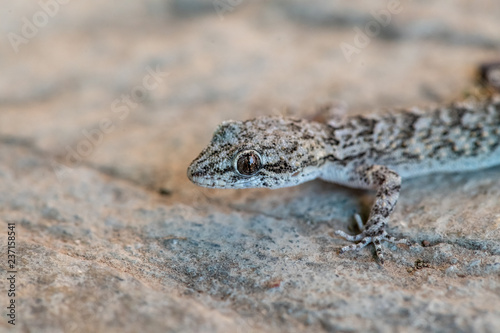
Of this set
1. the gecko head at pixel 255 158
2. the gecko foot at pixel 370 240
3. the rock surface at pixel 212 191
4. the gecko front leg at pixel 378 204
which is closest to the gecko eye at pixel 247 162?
the gecko head at pixel 255 158

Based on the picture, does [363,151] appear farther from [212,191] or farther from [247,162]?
[212,191]

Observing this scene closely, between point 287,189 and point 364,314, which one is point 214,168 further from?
point 364,314

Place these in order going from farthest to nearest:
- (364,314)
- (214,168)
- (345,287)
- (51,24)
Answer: (51,24)
(214,168)
(345,287)
(364,314)

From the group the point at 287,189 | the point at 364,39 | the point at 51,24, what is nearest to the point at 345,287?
the point at 287,189

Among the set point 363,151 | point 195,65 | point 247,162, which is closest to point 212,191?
point 247,162

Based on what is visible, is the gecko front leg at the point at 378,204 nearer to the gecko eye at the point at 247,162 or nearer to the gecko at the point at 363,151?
the gecko at the point at 363,151

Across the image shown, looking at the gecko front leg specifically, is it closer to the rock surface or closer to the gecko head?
the rock surface

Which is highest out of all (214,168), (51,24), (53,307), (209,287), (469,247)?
(51,24)

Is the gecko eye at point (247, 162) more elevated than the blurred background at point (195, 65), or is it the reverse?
the blurred background at point (195, 65)
